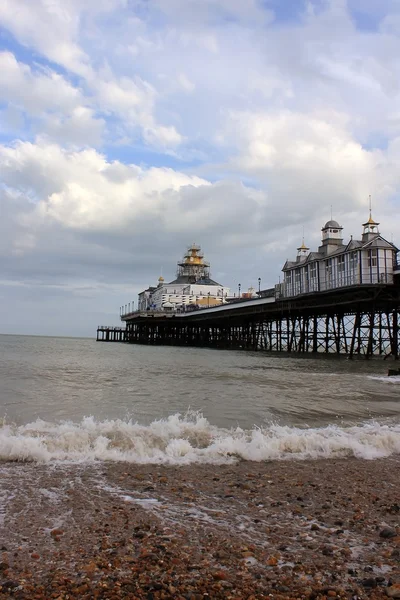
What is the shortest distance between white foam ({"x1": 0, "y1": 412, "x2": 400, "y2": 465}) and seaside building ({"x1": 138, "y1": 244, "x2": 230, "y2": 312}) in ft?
258

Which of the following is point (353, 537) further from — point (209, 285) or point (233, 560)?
point (209, 285)

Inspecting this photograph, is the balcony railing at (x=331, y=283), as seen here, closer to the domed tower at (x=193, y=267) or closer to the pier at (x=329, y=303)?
the pier at (x=329, y=303)

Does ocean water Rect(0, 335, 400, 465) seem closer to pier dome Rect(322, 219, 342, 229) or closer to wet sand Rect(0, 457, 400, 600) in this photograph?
wet sand Rect(0, 457, 400, 600)

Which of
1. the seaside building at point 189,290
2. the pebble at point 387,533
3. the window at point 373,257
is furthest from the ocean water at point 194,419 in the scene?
the seaside building at point 189,290

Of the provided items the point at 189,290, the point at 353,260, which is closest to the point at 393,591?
the point at 353,260

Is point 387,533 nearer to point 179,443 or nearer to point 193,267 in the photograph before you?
point 179,443

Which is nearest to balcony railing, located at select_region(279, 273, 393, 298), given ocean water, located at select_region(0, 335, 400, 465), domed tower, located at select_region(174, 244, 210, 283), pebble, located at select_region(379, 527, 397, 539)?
ocean water, located at select_region(0, 335, 400, 465)

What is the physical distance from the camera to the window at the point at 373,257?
35.8m

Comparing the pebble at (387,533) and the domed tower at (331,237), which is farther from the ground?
the domed tower at (331,237)

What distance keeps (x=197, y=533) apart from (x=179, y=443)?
3.30 meters

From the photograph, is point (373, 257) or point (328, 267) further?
point (328, 267)

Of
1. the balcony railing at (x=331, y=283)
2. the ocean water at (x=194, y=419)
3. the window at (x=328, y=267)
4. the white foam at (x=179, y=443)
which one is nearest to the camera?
the white foam at (x=179, y=443)

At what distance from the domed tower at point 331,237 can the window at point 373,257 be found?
7016 mm

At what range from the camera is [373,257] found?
35.9 meters
